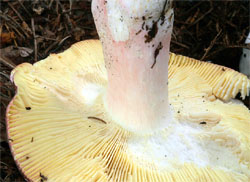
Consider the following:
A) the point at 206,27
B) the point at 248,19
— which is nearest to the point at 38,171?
the point at 206,27

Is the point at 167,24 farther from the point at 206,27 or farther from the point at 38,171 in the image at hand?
the point at 206,27

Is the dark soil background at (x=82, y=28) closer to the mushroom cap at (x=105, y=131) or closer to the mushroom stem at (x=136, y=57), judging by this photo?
the mushroom cap at (x=105, y=131)

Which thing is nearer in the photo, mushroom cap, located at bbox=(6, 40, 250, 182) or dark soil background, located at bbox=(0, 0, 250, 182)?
mushroom cap, located at bbox=(6, 40, 250, 182)

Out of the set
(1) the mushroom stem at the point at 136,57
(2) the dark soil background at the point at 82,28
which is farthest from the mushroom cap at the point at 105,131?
(2) the dark soil background at the point at 82,28

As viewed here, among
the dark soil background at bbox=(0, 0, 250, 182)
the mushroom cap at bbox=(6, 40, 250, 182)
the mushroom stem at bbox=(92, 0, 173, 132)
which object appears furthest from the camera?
the dark soil background at bbox=(0, 0, 250, 182)

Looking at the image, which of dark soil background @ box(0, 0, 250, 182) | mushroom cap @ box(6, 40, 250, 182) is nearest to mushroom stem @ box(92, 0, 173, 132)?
mushroom cap @ box(6, 40, 250, 182)

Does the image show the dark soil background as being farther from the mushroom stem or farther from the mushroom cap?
the mushroom stem

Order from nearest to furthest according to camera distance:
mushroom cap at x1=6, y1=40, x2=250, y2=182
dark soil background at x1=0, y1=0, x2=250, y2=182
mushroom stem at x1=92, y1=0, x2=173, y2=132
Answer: mushroom stem at x1=92, y1=0, x2=173, y2=132
mushroom cap at x1=6, y1=40, x2=250, y2=182
dark soil background at x1=0, y1=0, x2=250, y2=182
